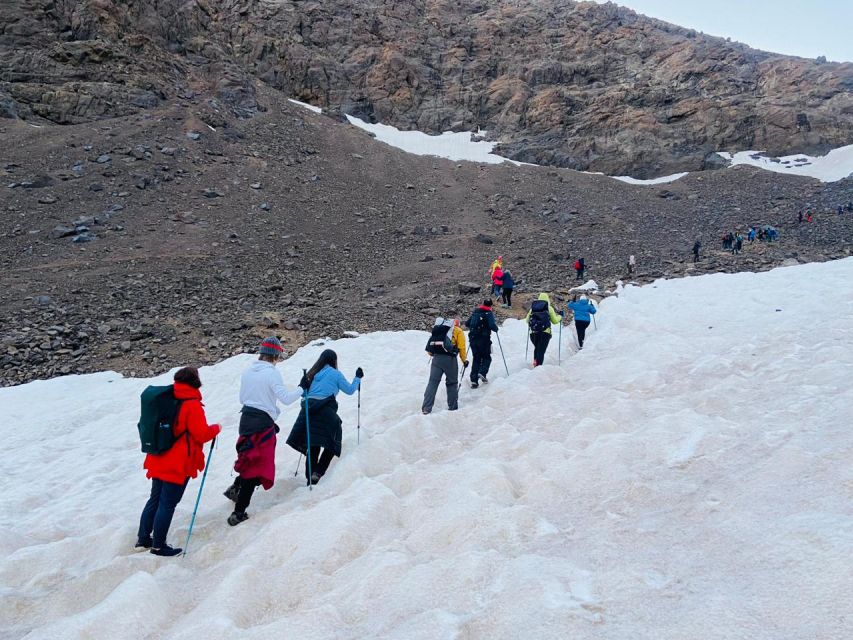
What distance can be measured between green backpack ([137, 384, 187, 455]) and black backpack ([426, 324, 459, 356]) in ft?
15.3

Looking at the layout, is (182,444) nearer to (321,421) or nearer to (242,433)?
(242,433)

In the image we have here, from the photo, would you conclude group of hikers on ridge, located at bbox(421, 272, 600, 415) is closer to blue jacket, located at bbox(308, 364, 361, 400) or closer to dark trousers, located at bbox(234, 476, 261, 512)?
blue jacket, located at bbox(308, 364, 361, 400)

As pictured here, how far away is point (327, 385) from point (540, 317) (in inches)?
228

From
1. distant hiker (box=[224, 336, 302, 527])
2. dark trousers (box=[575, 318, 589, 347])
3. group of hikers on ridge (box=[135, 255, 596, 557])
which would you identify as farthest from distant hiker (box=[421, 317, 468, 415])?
dark trousers (box=[575, 318, 589, 347])

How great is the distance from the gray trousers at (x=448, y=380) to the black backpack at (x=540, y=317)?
2.81 metres

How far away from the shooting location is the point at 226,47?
48.1 metres

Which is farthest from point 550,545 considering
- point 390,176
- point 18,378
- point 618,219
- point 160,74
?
point 160,74

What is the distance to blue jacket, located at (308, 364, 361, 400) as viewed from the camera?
6.56 m

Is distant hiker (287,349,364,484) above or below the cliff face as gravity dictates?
below

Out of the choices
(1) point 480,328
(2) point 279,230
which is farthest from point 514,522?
(2) point 279,230

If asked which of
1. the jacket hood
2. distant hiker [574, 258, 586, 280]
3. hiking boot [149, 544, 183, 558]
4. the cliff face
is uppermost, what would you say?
the cliff face

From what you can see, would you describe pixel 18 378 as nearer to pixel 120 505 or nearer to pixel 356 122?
pixel 120 505

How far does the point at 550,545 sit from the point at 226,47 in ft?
181

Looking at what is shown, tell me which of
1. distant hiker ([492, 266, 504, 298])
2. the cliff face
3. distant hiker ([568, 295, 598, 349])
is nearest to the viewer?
distant hiker ([568, 295, 598, 349])
